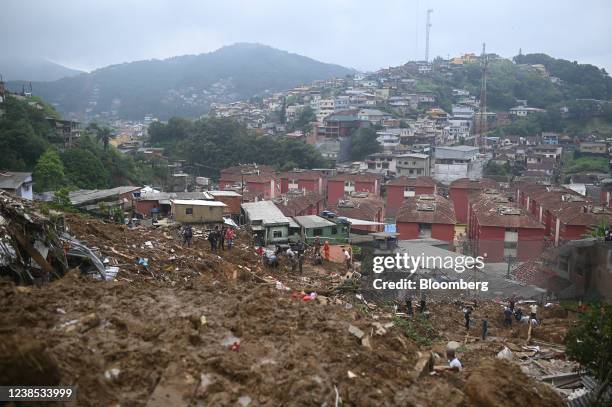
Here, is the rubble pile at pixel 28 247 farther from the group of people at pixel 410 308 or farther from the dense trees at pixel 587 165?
the dense trees at pixel 587 165

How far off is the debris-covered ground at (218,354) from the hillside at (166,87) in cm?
12229

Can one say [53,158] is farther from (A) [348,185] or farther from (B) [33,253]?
(B) [33,253]

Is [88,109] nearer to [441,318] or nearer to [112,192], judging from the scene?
[112,192]

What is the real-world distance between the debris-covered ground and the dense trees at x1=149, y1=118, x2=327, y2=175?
43389 millimetres

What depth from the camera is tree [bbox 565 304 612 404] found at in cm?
789

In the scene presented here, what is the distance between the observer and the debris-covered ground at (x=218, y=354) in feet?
17.5

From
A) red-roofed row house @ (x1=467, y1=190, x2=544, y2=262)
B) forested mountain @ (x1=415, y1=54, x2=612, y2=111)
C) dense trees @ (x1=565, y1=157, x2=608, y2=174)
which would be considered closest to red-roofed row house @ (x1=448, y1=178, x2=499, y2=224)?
red-roofed row house @ (x1=467, y1=190, x2=544, y2=262)

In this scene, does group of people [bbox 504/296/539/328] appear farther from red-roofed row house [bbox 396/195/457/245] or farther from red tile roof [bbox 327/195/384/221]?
red tile roof [bbox 327/195/384/221]

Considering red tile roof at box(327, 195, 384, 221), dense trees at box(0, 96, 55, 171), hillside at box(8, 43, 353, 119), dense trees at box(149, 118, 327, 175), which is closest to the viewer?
red tile roof at box(327, 195, 384, 221)

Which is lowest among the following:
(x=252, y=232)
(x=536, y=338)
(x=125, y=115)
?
(x=536, y=338)

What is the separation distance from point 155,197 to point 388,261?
41.1 feet

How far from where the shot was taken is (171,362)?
579 centimetres

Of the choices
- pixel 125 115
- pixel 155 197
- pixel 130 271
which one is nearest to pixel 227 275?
pixel 130 271

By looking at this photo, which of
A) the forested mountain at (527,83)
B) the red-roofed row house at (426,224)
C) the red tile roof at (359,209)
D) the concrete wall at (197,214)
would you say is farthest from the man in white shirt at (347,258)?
the forested mountain at (527,83)
